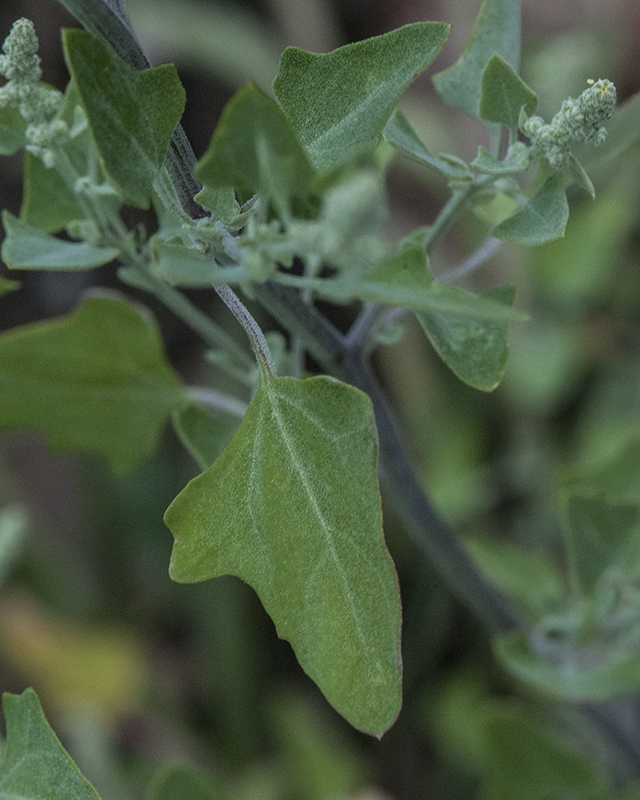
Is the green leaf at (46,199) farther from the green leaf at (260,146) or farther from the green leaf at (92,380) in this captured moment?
the green leaf at (260,146)

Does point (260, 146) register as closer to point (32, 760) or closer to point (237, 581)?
point (32, 760)

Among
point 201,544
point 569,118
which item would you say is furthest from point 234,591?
point 569,118

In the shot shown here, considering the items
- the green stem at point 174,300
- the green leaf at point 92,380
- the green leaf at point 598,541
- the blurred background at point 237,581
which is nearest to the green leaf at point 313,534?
the green stem at point 174,300

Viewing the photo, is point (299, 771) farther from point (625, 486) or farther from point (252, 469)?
point (252, 469)

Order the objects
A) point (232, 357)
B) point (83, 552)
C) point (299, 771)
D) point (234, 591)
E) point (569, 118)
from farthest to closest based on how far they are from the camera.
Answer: point (83, 552) < point (234, 591) < point (299, 771) < point (232, 357) < point (569, 118)

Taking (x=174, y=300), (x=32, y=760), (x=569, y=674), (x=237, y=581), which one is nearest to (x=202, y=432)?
(x=174, y=300)
